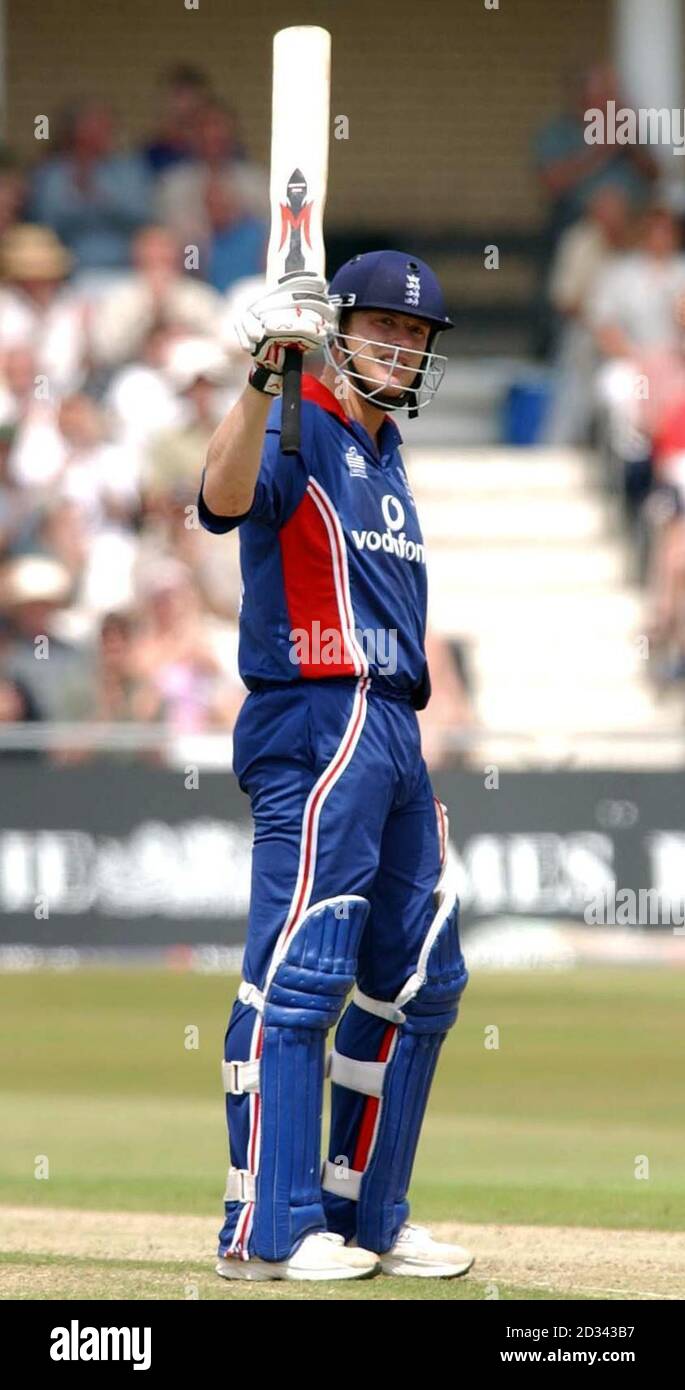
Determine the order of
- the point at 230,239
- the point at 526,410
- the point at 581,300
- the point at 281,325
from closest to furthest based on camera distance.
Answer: the point at 281,325 → the point at 230,239 → the point at 581,300 → the point at 526,410

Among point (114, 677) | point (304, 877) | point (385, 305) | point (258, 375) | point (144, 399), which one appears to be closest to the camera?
point (258, 375)

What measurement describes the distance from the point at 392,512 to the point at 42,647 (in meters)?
8.40

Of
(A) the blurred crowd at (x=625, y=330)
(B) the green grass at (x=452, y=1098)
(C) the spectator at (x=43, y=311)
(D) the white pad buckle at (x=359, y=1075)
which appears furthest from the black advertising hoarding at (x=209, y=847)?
(D) the white pad buckle at (x=359, y=1075)

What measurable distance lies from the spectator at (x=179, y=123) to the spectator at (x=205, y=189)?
0.28 ft

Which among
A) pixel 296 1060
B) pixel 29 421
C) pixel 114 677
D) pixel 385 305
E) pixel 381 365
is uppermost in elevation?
pixel 29 421

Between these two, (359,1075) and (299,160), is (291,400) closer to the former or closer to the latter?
(299,160)

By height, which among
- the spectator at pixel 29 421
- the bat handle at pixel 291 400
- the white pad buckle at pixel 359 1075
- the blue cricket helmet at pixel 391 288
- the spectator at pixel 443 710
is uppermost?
the spectator at pixel 29 421

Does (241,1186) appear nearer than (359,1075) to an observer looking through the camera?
Yes

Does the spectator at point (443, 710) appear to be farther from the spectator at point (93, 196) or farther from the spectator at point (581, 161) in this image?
the spectator at point (581, 161)

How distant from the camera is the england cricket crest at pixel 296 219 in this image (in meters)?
5.48

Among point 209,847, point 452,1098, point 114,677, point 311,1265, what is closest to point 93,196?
point 114,677

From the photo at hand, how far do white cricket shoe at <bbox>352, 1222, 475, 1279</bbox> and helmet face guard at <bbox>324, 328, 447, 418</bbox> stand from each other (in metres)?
2.00

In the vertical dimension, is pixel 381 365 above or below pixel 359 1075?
above

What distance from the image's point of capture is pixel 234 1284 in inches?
223
